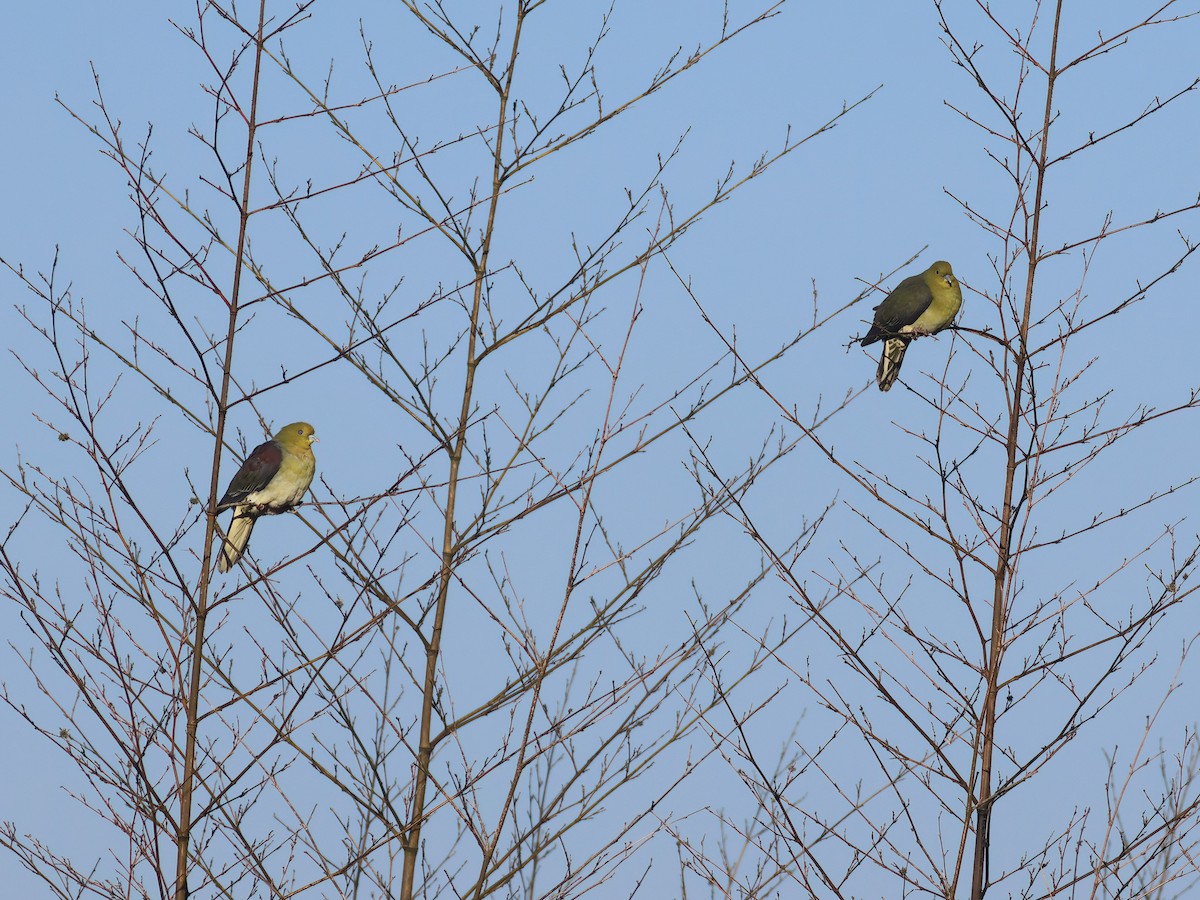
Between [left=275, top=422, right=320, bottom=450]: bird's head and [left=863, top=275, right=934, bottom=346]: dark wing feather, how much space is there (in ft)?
10.4

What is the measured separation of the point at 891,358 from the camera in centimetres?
806

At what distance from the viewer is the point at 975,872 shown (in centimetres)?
387

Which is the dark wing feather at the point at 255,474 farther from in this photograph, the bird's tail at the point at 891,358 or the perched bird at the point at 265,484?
the bird's tail at the point at 891,358

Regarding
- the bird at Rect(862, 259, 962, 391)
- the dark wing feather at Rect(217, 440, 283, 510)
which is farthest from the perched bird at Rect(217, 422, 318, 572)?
the bird at Rect(862, 259, 962, 391)

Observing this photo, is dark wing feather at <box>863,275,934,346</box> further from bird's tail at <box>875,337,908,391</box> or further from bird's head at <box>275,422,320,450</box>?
bird's head at <box>275,422,320,450</box>

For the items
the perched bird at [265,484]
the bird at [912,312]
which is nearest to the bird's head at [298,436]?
the perched bird at [265,484]

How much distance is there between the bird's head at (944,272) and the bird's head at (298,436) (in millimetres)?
3840

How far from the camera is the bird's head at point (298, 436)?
24.6 ft

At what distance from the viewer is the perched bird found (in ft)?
22.4

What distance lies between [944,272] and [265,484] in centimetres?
426

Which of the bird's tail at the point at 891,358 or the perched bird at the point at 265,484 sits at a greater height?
the bird's tail at the point at 891,358

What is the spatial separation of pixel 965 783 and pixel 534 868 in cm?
130

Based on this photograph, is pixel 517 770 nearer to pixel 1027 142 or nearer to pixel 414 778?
pixel 414 778

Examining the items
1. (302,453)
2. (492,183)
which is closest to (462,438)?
(492,183)
